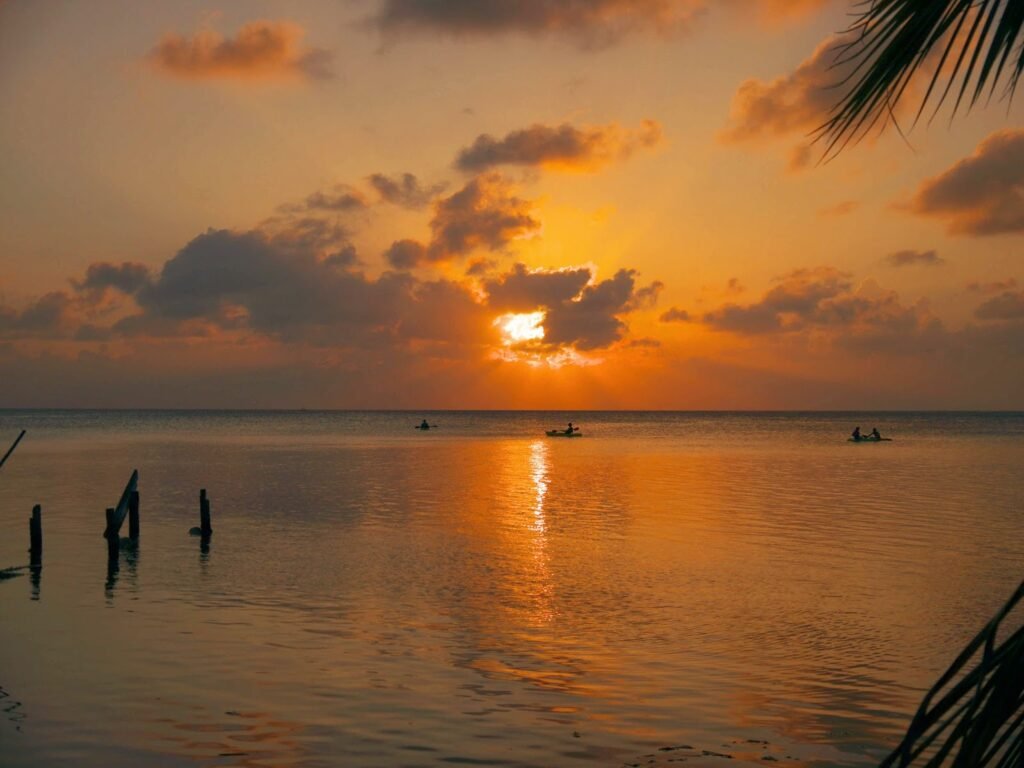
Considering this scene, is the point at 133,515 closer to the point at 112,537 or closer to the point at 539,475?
the point at 112,537

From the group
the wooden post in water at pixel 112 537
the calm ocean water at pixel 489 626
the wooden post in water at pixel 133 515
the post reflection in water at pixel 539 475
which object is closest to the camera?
the calm ocean water at pixel 489 626

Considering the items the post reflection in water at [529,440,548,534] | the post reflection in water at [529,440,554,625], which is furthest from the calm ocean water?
the post reflection in water at [529,440,548,534]

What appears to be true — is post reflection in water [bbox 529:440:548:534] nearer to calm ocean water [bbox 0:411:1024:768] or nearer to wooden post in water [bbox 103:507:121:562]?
calm ocean water [bbox 0:411:1024:768]

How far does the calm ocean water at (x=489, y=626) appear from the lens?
528 inches

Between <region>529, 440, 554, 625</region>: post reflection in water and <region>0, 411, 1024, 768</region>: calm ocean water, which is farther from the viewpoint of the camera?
<region>529, 440, 554, 625</region>: post reflection in water

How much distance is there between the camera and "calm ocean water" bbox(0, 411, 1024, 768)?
44.0 ft

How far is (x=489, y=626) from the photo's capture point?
20141 mm

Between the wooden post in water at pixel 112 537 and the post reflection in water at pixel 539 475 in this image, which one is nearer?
the wooden post in water at pixel 112 537

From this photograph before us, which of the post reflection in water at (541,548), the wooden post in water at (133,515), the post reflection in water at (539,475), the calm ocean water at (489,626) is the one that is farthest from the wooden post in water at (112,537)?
the post reflection in water at (539,475)

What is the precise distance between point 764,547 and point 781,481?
25978 mm

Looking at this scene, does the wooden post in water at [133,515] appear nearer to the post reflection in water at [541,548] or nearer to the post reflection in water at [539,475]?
the post reflection in water at [541,548]

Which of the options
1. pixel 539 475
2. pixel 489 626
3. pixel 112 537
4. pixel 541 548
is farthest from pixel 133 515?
pixel 539 475

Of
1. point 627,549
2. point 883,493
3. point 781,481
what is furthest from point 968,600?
point 781,481

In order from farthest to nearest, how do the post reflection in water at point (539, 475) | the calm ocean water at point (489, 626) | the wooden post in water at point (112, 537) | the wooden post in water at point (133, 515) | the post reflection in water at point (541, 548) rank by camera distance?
the post reflection in water at point (539, 475) < the wooden post in water at point (133, 515) < the wooden post in water at point (112, 537) < the post reflection in water at point (541, 548) < the calm ocean water at point (489, 626)
